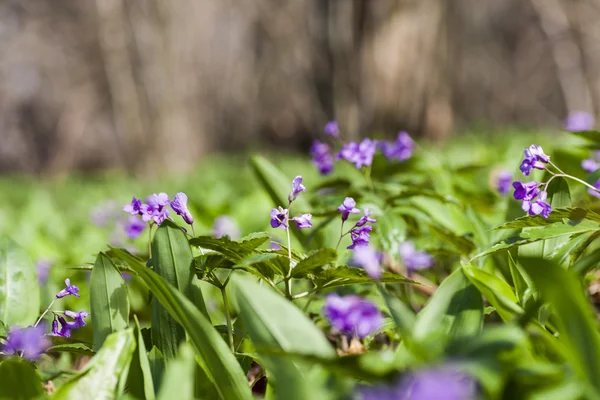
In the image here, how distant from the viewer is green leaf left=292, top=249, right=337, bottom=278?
1189 millimetres

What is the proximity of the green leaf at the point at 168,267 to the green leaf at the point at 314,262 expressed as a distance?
227 millimetres

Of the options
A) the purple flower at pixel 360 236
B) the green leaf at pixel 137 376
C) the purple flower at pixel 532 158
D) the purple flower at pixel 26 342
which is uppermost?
the purple flower at pixel 532 158

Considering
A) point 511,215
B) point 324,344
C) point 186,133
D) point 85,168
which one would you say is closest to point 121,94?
point 186,133

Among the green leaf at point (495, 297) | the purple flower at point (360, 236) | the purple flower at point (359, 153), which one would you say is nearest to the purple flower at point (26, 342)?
the purple flower at point (360, 236)

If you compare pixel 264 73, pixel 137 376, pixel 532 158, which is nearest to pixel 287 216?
pixel 137 376

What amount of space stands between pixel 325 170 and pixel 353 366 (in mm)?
1523

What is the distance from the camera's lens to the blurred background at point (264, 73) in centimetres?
785

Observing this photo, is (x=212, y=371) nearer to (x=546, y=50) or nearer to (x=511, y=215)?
(x=511, y=215)

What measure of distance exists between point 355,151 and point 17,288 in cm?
106

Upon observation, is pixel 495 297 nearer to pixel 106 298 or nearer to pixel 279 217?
pixel 279 217

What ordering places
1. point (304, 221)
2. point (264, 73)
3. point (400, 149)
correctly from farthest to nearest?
1. point (264, 73)
2. point (400, 149)
3. point (304, 221)

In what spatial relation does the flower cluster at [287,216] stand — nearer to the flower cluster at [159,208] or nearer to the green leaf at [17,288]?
the flower cluster at [159,208]

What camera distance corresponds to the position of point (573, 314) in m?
0.87

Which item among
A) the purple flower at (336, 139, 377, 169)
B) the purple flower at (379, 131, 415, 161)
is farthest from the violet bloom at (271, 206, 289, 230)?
the purple flower at (379, 131, 415, 161)
